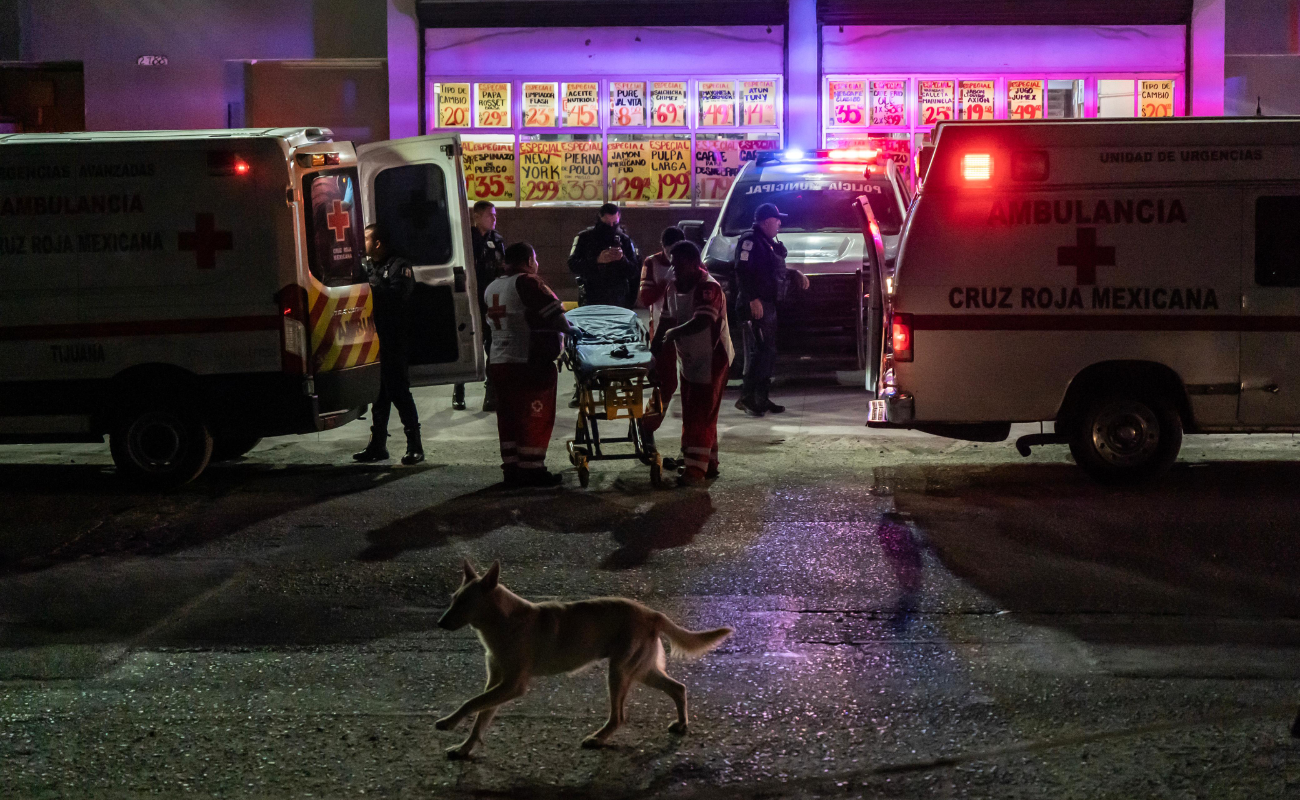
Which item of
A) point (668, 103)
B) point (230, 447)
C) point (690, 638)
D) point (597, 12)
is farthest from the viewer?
point (668, 103)

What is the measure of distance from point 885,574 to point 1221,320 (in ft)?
10.6

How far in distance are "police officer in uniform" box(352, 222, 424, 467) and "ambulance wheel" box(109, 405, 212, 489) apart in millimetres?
1355

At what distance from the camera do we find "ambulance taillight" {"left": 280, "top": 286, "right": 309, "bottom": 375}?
9000mm

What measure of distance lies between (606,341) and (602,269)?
342 cm

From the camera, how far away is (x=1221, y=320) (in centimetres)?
873

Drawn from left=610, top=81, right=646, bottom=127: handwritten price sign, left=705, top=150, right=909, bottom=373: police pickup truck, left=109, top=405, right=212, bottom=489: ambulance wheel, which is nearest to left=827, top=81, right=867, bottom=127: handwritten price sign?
left=610, top=81, right=646, bottom=127: handwritten price sign

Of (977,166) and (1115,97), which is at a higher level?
(1115,97)

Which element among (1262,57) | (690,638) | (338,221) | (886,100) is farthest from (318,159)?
(1262,57)

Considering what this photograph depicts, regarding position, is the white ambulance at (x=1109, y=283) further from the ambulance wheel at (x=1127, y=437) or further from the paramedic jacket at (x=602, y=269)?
the paramedic jacket at (x=602, y=269)

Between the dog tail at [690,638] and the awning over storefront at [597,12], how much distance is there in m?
14.4

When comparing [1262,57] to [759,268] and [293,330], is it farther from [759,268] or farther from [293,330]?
[293,330]

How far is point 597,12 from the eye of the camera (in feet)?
59.2

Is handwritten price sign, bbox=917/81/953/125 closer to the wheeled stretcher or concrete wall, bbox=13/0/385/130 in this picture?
concrete wall, bbox=13/0/385/130

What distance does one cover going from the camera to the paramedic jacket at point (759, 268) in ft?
39.4
